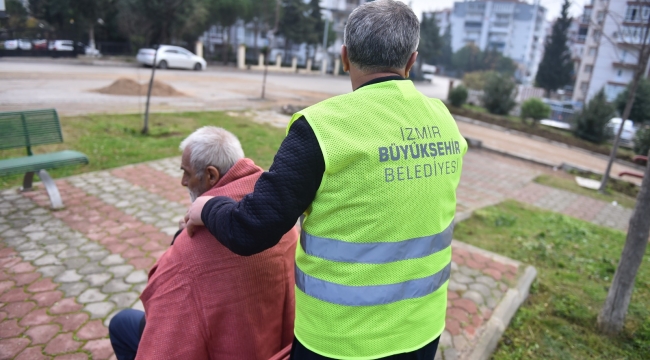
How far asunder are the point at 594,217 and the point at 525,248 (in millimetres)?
4032

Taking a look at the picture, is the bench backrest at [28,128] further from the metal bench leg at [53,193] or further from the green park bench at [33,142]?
the metal bench leg at [53,193]

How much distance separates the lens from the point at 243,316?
1688 millimetres

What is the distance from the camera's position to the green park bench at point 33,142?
4785 mm

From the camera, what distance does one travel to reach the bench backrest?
498cm

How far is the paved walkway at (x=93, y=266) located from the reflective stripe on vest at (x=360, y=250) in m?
2.06

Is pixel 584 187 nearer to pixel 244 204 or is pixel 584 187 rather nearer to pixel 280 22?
pixel 244 204

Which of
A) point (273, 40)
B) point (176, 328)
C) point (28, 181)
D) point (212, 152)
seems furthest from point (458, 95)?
point (273, 40)

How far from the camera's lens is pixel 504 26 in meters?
94.2

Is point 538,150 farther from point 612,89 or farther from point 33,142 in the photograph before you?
point 612,89

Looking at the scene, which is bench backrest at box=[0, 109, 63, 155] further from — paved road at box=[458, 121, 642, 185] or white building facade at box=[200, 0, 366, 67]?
white building facade at box=[200, 0, 366, 67]

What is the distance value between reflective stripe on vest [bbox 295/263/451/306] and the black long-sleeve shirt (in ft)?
0.58

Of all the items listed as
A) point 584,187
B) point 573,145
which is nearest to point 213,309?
point 584,187

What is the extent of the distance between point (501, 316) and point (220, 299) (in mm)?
2638

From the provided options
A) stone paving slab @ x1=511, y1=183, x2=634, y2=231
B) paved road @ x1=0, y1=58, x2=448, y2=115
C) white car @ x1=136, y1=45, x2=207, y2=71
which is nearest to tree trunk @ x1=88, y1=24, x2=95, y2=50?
white car @ x1=136, y1=45, x2=207, y2=71
